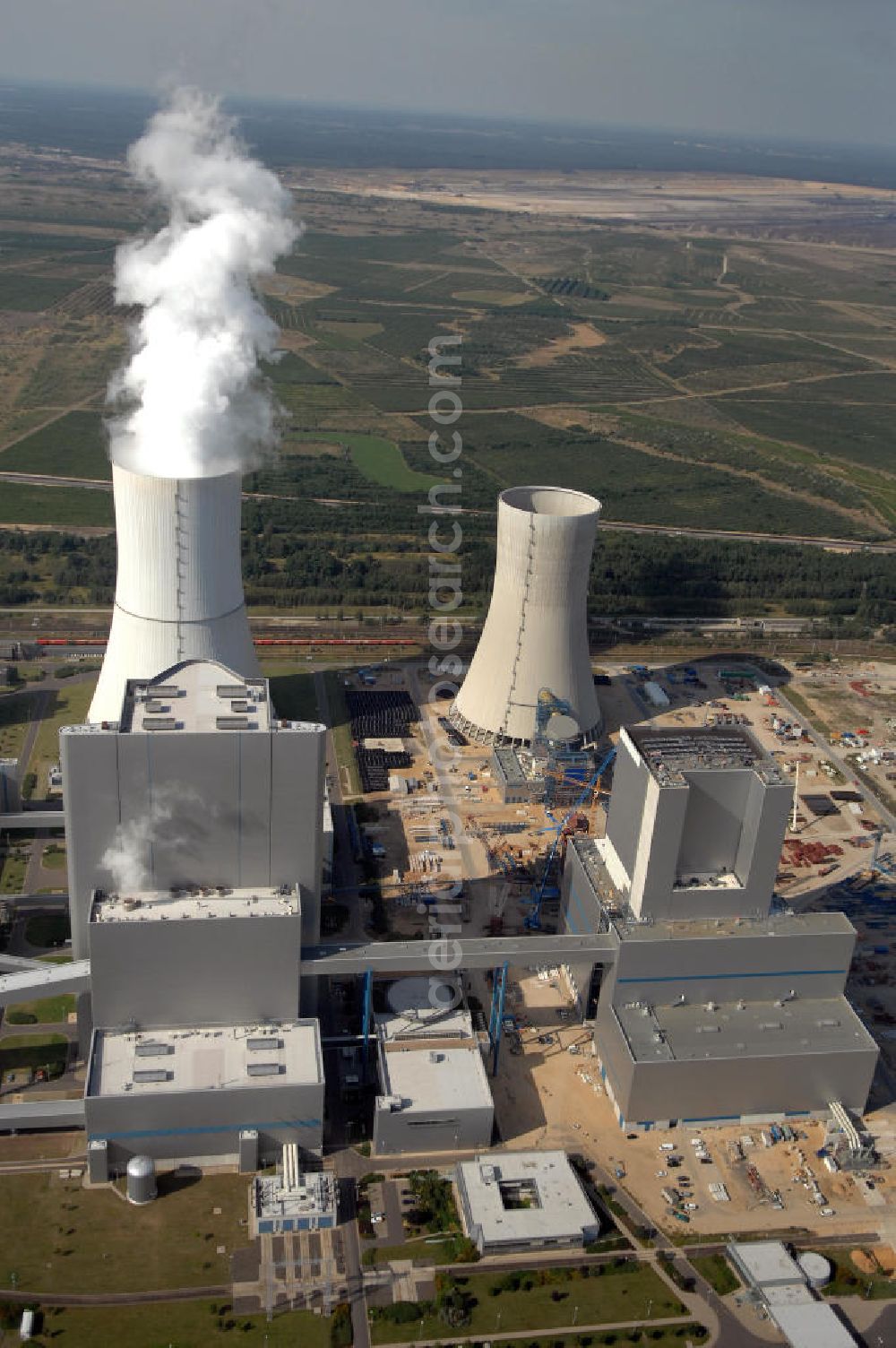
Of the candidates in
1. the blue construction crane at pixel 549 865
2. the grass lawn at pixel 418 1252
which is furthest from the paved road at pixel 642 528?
the grass lawn at pixel 418 1252

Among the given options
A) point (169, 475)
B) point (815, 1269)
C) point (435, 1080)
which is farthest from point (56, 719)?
point (815, 1269)

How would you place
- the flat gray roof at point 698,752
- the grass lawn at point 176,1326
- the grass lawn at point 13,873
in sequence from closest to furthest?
the grass lawn at point 176,1326, the flat gray roof at point 698,752, the grass lawn at point 13,873

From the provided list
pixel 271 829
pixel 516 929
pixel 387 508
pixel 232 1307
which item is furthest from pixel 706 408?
pixel 232 1307

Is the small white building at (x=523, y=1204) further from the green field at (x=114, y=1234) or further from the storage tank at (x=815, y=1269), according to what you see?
the green field at (x=114, y=1234)

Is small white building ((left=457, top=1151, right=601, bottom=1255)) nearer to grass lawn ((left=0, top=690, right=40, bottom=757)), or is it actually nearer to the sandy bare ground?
grass lawn ((left=0, top=690, right=40, bottom=757))

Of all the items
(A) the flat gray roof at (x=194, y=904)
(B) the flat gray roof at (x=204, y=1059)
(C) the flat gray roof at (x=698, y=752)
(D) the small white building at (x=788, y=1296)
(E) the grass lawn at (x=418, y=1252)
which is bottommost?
(E) the grass lawn at (x=418, y=1252)

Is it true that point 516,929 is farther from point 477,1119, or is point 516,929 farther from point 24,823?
point 24,823

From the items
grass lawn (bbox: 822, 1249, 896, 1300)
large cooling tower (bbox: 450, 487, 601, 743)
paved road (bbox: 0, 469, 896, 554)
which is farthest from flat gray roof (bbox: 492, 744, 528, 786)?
paved road (bbox: 0, 469, 896, 554)

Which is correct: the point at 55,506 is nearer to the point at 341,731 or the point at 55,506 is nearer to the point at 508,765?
the point at 341,731
